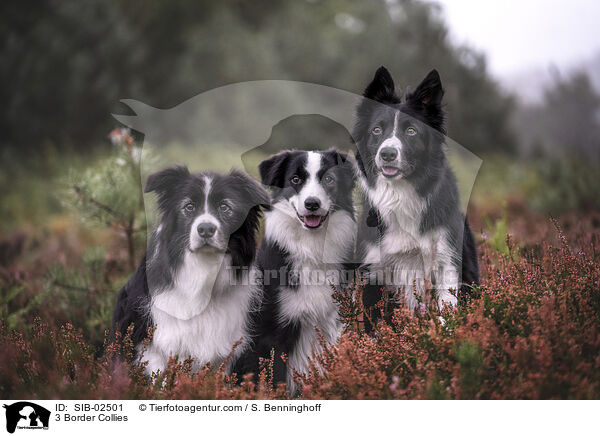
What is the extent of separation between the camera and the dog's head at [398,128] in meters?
3.41

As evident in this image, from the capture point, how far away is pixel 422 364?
9.75 ft

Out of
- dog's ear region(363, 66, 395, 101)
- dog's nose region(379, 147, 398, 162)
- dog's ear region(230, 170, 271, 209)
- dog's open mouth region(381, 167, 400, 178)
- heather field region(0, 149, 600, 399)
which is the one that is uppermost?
dog's ear region(363, 66, 395, 101)

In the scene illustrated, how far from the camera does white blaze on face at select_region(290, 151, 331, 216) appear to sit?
3324mm

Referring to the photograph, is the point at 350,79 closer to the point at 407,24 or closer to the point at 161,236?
the point at 161,236

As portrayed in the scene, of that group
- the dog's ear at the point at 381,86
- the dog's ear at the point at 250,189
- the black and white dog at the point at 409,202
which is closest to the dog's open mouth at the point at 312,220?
the dog's ear at the point at 250,189

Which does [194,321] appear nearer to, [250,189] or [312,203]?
[250,189]

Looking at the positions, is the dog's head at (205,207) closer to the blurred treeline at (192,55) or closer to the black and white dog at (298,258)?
the black and white dog at (298,258)

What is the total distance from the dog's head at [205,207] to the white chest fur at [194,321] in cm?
18

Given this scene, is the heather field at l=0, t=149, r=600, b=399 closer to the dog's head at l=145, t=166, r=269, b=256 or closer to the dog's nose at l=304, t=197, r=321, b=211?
the dog's nose at l=304, t=197, r=321, b=211

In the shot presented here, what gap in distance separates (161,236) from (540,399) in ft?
8.06
